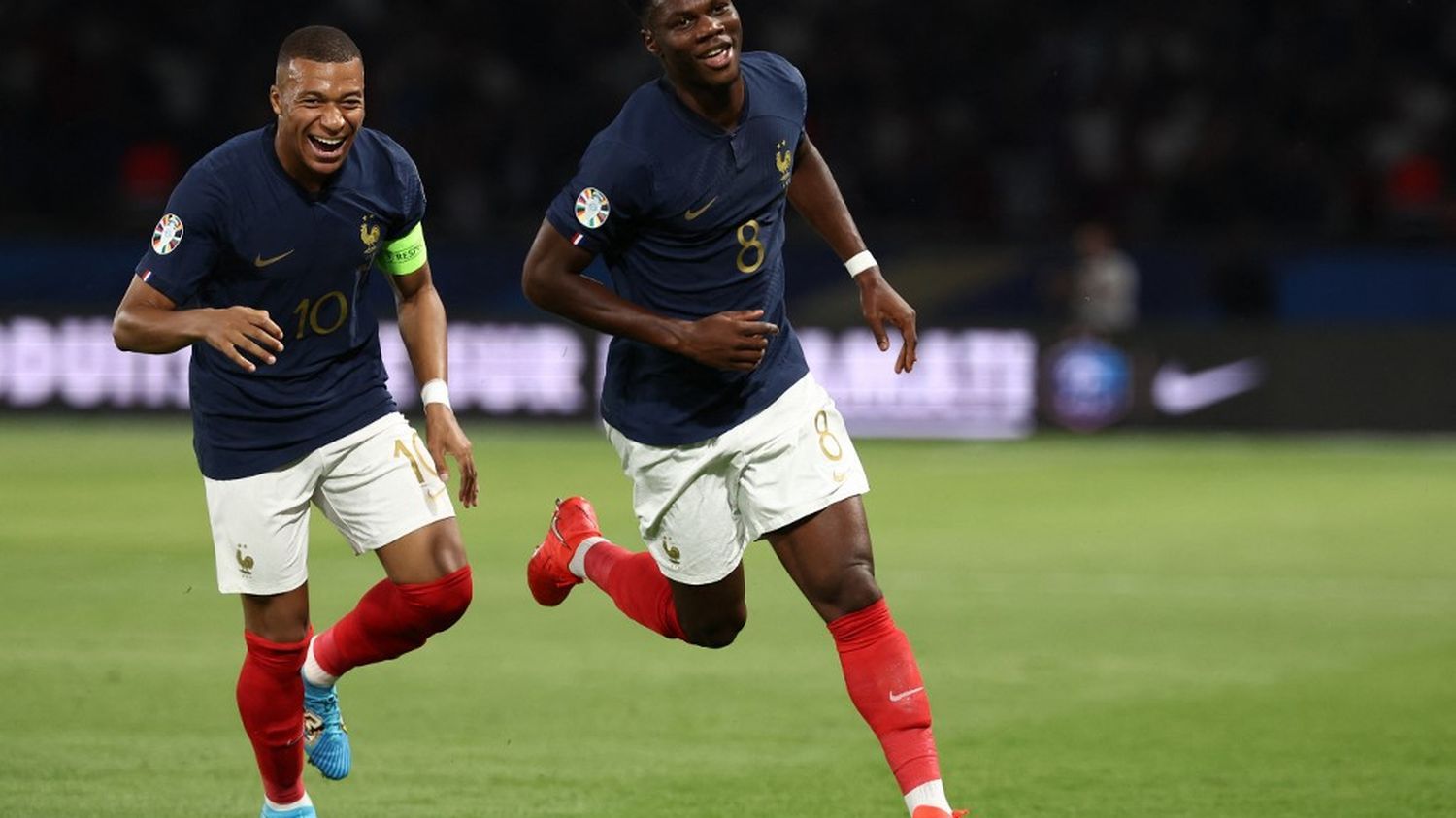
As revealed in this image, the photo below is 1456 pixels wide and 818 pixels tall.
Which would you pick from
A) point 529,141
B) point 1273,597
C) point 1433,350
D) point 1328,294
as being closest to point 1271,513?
point 1273,597

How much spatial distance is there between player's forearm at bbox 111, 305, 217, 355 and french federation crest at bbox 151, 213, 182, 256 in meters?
0.16

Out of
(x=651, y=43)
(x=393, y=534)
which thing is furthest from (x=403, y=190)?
(x=393, y=534)

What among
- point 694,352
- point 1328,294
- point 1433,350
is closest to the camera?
point 694,352

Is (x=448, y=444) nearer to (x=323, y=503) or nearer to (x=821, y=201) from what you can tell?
(x=323, y=503)

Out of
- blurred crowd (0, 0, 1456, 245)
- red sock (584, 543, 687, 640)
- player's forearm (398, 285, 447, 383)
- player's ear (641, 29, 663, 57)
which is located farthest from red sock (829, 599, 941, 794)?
blurred crowd (0, 0, 1456, 245)

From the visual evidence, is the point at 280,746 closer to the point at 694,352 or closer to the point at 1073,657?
the point at 694,352

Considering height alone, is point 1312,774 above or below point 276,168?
below

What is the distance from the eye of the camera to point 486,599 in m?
10.4

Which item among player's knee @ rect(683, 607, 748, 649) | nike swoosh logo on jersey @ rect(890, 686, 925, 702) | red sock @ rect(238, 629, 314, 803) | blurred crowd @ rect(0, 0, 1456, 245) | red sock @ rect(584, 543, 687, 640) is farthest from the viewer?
blurred crowd @ rect(0, 0, 1456, 245)

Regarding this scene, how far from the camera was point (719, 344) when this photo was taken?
18.2 feet

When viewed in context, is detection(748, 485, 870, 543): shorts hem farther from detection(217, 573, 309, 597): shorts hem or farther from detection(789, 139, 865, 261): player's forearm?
detection(217, 573, 309, 597): shorts hem

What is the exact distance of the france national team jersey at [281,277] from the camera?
5.64 meters

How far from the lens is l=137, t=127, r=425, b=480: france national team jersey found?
18.5 feet

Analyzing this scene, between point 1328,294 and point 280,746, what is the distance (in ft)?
49.9
